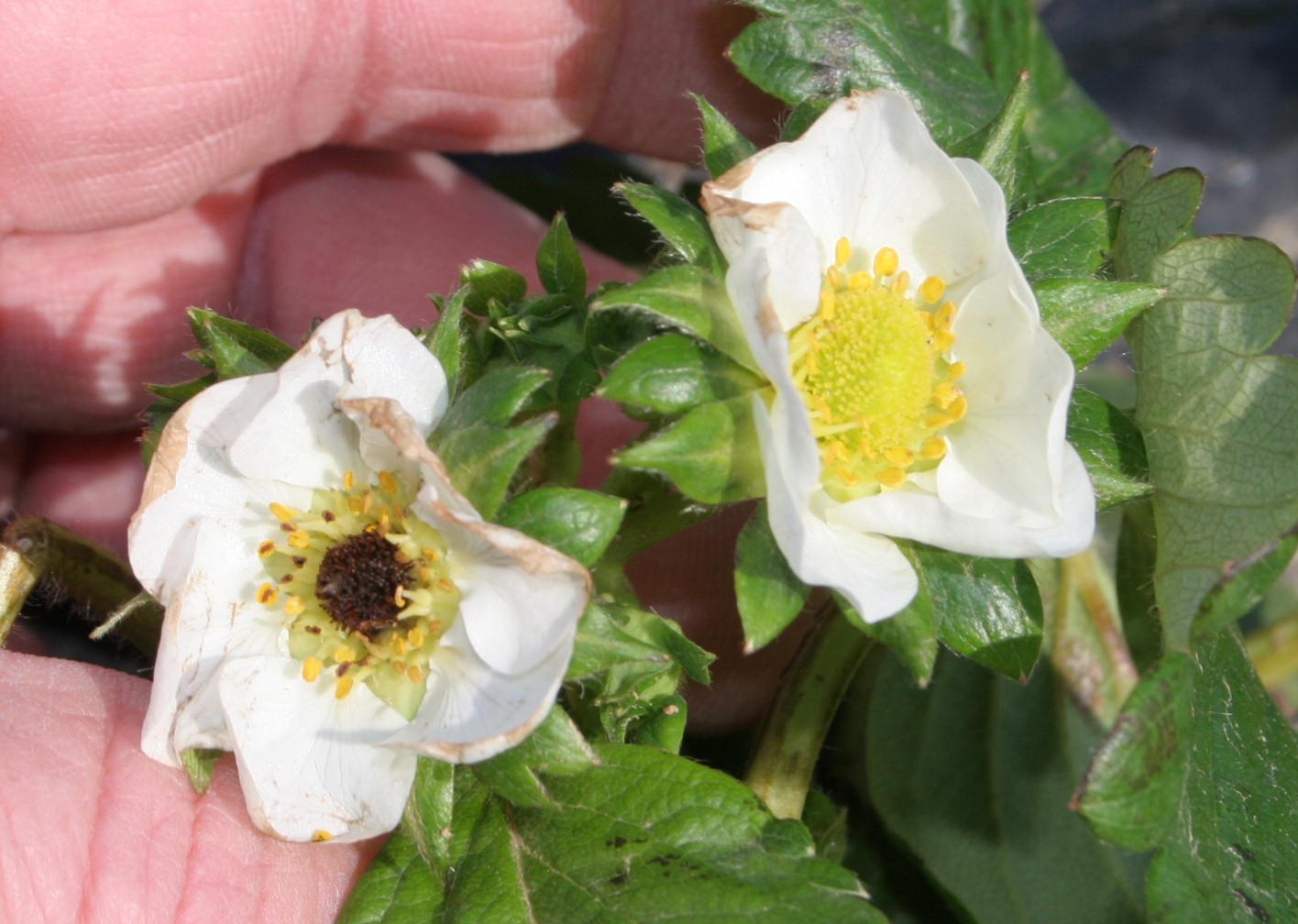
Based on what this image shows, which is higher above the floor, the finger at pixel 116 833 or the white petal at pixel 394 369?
the white petal at pixel 394 369

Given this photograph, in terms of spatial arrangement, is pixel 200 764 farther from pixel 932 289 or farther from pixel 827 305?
pixel 932 289

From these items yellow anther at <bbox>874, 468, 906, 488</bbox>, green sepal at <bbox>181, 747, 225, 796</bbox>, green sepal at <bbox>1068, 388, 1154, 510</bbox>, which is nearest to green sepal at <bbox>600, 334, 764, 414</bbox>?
yellow anther at <bbox>874, 468, 906, 488</bbox>

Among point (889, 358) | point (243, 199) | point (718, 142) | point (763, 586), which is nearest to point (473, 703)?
point (763, 586)

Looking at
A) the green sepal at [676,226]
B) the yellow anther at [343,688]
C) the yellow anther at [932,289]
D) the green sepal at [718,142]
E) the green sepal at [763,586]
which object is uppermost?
the green sepal at [718,142]

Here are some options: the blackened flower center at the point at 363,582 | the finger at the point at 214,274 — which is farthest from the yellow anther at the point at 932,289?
the finger at the point at 214,274

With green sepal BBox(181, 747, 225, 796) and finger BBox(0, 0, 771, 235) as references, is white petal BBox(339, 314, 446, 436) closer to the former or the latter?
green sepal BBox(181, 747, 225, 796)

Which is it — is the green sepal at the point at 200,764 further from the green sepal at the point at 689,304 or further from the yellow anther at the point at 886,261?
the yellow anther at the point at 886,261
